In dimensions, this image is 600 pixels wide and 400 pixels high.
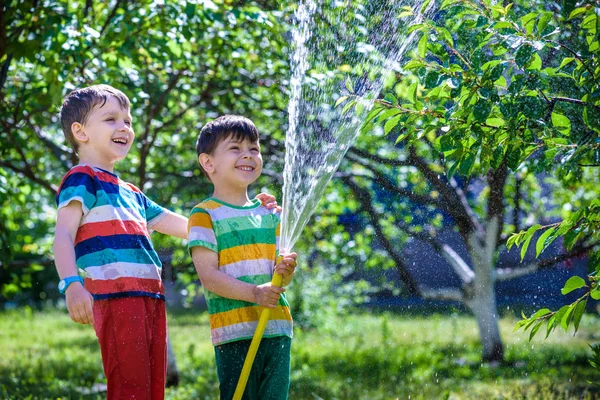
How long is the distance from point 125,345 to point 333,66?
2.36m

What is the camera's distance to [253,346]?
2.23m

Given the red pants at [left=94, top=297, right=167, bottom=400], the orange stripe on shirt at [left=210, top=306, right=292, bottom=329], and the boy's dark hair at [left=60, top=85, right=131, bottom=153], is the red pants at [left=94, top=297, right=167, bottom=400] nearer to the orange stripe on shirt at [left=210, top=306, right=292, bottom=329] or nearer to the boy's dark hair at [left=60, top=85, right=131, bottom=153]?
the orange stripe on shirt at [left=210, top=306, right=292, bottom=329]

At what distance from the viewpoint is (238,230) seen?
242 cm

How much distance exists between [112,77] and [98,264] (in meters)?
1.98

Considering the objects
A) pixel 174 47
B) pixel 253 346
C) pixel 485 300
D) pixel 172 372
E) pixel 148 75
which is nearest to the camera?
pixel 253 346

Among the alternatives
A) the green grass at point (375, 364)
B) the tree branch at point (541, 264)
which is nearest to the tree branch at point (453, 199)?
the tree branch at point (541, 264)

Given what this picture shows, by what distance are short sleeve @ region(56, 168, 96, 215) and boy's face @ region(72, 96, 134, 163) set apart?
0.10m

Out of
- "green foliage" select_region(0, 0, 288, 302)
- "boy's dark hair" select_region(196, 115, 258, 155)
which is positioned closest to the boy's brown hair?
"boy's dark hair" select_region(196, 115, 258, 155)

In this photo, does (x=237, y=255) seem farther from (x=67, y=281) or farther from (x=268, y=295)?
(x=67, y=281)

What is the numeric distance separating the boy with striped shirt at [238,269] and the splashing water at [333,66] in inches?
20.2

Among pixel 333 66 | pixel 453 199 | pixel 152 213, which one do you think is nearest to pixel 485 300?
pixel 453 199

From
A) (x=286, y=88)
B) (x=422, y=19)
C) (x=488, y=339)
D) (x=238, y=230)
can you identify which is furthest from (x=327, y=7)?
(x=488, y=339)

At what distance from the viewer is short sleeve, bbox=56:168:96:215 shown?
2.18 m

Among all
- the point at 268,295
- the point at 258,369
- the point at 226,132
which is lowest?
the point at 258,369
